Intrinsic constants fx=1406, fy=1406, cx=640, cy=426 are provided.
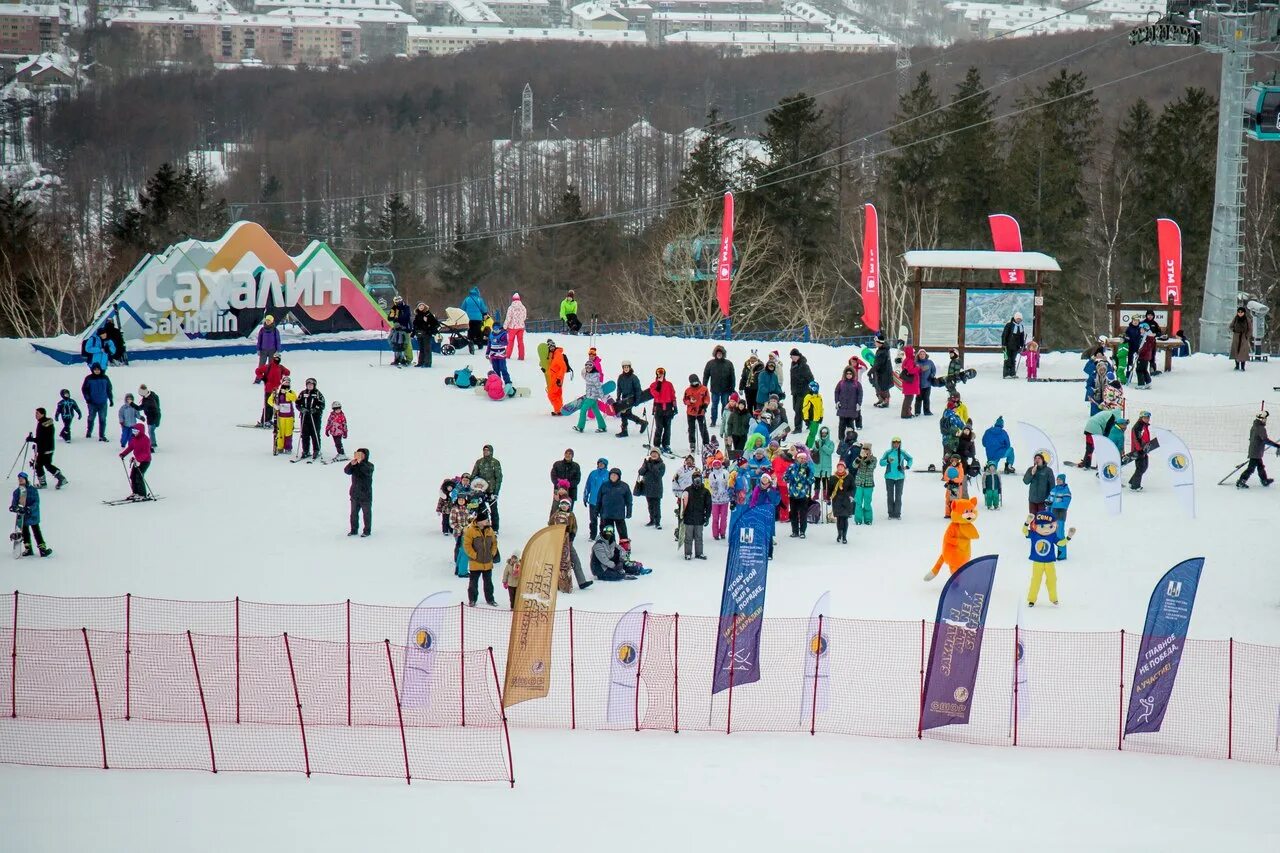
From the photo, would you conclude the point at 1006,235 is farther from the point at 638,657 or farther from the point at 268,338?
the point at 638,657

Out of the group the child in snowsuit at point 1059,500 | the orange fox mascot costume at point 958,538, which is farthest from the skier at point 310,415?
the child in snowsuit at point 1059,500

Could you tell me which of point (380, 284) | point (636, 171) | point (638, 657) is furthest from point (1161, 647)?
point (636, 171)

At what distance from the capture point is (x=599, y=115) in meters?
122

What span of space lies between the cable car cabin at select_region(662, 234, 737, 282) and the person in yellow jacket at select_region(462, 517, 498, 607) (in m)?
35.3

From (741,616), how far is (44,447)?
1168cm

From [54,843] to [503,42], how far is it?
158878mm

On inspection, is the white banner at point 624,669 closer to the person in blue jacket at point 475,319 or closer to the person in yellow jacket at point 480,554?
the person in yellow jacket at point 480,554

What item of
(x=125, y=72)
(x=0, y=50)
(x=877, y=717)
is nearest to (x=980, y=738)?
(x=877, y=717)

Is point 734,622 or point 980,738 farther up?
point 734,622

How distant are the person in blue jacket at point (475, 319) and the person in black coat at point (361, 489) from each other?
1163cm

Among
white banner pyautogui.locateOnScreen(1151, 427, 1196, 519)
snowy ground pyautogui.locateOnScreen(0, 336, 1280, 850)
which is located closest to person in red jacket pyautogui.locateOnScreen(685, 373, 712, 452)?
snowy ground pyautogui.locateOnScreen(0, 336, 1280, 850)

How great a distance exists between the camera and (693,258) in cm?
5106

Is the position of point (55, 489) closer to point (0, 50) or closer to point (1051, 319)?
point (1051, 319)

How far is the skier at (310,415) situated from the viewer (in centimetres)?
2184
